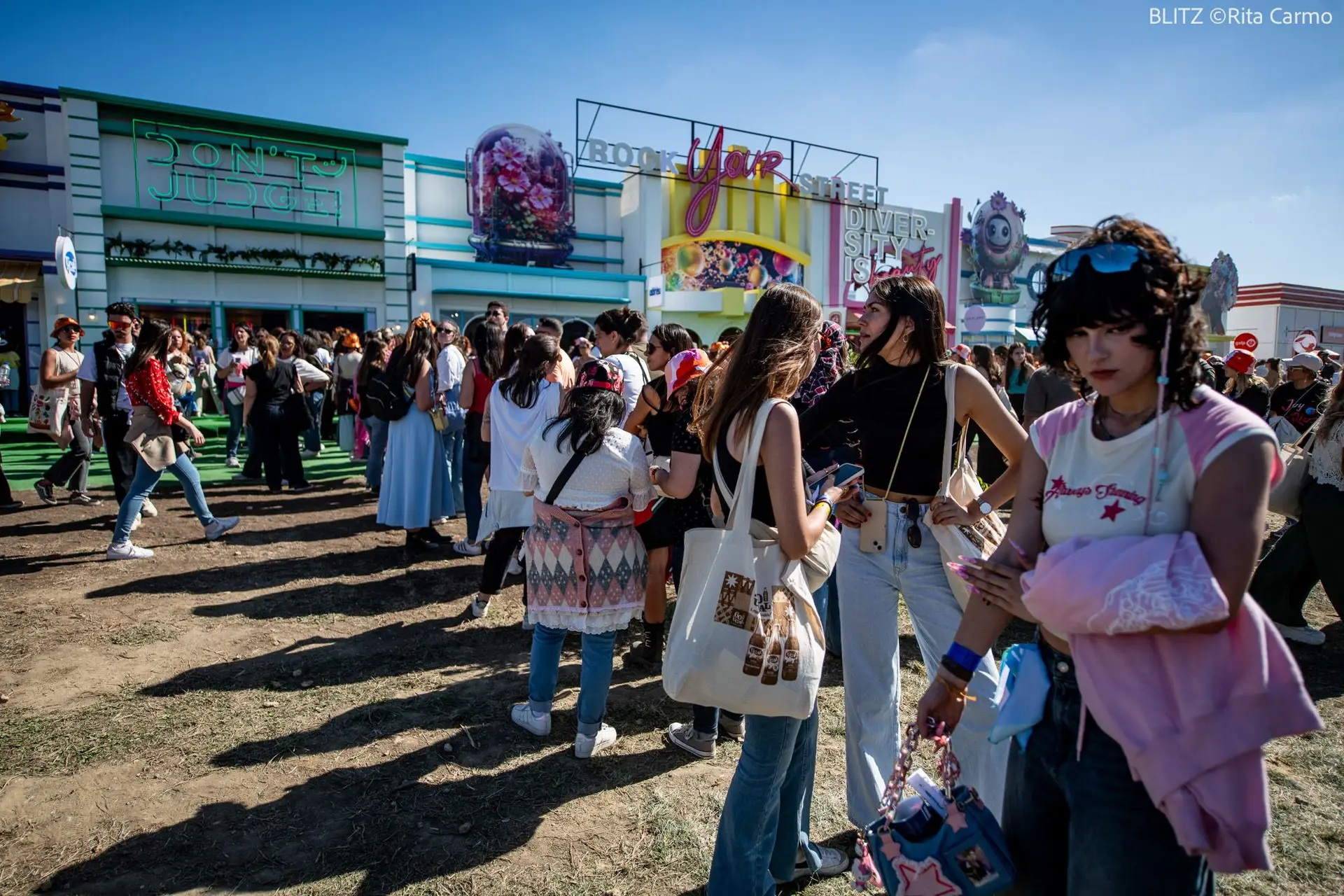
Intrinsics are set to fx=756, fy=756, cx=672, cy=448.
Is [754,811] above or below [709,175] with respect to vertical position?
below

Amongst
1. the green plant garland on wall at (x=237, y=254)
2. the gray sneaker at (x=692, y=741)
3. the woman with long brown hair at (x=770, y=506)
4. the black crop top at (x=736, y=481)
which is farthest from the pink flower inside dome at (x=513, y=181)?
the black crop top at (x=736, y=481)

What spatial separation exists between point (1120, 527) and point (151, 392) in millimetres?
6786

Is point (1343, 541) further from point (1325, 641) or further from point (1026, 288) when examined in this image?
point (1026, 288)

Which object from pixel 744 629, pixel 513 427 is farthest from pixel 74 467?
pixel 744 629

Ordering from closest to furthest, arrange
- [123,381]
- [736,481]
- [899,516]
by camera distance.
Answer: [736,481]
[899,516]
[123,381]

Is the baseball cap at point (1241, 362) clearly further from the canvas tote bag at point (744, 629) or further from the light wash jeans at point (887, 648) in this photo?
the canvas tote bag at point (744, 629)

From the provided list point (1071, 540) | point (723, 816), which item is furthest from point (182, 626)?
point (1071, 540)

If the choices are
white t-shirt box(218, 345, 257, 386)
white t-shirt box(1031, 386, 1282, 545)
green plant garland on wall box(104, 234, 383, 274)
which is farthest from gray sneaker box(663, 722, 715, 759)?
green plant garland on wall box(104, 234, 383, 274)

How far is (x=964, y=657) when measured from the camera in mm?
1774

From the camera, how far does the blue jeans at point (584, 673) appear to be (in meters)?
3.31

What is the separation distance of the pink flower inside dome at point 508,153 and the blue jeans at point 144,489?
15461 millimetres

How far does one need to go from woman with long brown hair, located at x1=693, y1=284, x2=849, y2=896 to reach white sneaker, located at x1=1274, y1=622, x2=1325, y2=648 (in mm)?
4282

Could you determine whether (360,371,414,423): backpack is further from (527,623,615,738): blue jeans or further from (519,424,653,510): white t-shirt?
(527,623,615,738): blue jeans

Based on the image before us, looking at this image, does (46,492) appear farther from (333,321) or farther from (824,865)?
(333,321)
